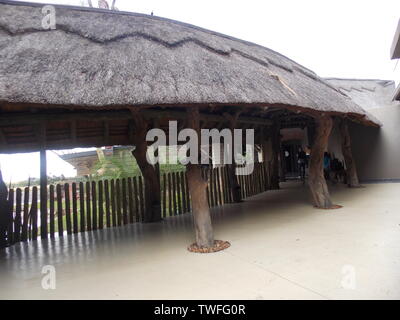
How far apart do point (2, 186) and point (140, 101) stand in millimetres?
3863

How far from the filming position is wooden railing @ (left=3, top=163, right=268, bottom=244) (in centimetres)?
584

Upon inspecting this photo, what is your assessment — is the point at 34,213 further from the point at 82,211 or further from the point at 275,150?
the point at 275,150

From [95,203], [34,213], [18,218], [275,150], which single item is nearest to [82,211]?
[95,203]

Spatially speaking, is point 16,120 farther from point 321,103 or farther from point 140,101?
point 321,103

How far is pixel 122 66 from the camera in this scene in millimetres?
3824

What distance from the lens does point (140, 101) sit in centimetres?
342

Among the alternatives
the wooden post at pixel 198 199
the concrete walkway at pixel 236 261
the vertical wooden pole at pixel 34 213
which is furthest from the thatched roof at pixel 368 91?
the vertical wooden pole at pixel 34 213

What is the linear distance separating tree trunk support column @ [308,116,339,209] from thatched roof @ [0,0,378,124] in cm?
76

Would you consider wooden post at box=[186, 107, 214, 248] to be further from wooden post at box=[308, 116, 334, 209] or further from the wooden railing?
wooden post at box=[308, 116, 334, 209]

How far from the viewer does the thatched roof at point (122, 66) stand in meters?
3.37

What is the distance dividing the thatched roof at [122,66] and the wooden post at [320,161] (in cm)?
76

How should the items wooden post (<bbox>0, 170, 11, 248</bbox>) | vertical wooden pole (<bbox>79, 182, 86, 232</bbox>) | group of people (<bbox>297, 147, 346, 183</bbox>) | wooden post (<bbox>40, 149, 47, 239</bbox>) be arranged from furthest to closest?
group of people (<bbox>297, 147, 346, 183</bbox>) < vertical wooden pole (<bbox>79, 182, 86, 232</bbox>) < wooden post (<bbox>40, 149, 47, 239</bbox>) < wooden post (<bbox>0, 170, 11, 248</bbox>)

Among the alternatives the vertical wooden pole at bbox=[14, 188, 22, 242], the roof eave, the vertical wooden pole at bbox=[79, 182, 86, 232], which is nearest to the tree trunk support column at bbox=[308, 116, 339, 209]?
the roof eave
